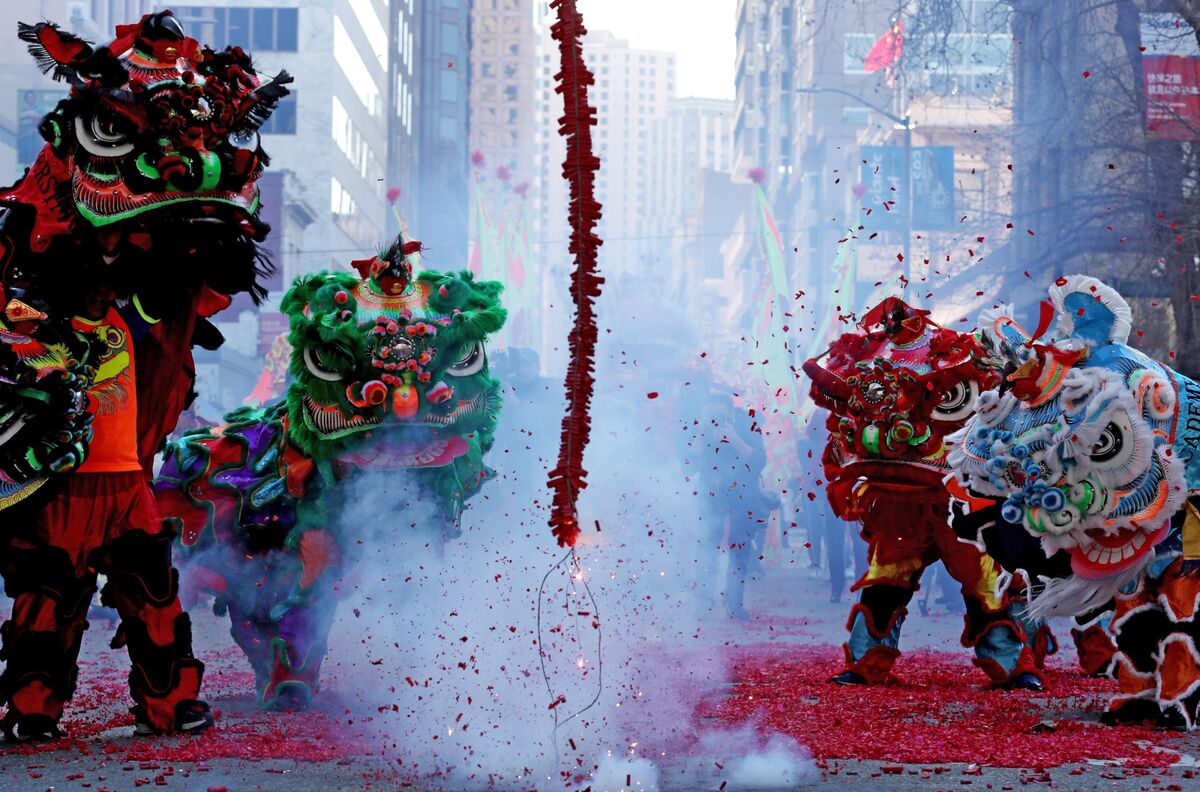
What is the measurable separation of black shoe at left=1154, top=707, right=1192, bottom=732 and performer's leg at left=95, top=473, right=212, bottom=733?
4.28 meters

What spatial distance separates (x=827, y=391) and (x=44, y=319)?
4660mm

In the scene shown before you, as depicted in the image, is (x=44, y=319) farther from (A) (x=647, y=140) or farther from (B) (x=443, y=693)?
(A) (x=647, y=140)

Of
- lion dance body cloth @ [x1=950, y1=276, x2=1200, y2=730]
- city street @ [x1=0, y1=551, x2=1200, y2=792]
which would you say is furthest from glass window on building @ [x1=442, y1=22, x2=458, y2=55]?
lion dance body cloth @ [x1=950, y1=276, x2=1200, y2=730]

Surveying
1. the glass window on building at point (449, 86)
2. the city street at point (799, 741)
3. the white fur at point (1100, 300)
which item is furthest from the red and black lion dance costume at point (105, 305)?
the glass window on building at point (449, 86)

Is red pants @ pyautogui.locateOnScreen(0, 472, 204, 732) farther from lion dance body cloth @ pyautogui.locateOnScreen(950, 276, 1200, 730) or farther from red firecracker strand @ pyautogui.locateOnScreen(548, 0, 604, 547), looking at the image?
lion dance body cloth @ pyautogui.locateOnScreen(950, 276, 1200, 730)

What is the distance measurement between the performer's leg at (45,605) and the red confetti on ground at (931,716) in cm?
289

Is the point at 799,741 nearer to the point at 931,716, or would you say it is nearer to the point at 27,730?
the point at 931,716

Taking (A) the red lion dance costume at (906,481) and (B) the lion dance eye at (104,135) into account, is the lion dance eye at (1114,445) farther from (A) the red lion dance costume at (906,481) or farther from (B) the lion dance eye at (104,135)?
(B) the lion dance eye at (104,135)

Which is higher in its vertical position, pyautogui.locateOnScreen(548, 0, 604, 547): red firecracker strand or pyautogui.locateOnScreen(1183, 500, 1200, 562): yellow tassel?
pyautogui.locateOnScreen(548, 0, 604, 547): red firecracker strand

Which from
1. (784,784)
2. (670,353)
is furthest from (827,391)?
(670,353)

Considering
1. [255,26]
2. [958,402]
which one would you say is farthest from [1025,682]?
[255,26]

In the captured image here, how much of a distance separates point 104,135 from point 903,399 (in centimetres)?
471

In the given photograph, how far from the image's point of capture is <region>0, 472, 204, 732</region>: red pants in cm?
690

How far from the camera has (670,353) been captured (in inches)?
1022
